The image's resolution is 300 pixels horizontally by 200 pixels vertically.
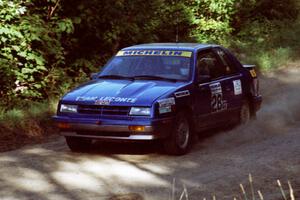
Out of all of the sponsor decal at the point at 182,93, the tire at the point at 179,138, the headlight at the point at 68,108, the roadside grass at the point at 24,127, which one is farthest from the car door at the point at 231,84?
the roadside grass at the point at 24,127

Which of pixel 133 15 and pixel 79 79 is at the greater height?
pixel 133 15

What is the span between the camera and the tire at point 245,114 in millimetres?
12211

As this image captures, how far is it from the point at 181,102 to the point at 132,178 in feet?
6.27

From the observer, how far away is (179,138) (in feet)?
33.0

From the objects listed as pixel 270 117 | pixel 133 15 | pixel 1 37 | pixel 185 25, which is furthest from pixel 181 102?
pixel 185 25

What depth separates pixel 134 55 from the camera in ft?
36.6

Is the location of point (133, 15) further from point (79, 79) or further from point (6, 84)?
point (6, 84)

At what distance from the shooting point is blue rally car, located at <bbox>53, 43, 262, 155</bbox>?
962 cm

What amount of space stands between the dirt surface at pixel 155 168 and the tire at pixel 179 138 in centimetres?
15

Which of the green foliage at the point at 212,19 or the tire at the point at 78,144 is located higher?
the green foliage at the point at 212,19

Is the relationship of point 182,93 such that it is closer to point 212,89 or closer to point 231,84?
point 212,89

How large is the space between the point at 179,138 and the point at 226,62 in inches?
97.9

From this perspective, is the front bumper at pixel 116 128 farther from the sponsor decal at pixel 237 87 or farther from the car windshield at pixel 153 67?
the sponsor decal at pixel 237 87

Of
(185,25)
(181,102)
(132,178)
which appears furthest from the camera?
(185,25)
